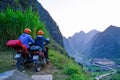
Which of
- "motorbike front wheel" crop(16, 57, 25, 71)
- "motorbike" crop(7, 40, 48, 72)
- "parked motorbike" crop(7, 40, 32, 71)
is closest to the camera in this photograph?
"parked motorbike" crop(7, 40, 32, 71)

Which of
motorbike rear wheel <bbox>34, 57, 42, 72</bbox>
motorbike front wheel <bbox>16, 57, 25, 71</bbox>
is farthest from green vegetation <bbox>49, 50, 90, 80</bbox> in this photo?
motorbike front wheel <bbox>16, 57, 25, 71</bbox>

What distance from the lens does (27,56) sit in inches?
455

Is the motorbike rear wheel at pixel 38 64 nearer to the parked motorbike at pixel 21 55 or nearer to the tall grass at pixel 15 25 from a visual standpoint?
the parked motorbike at pixel 21 55

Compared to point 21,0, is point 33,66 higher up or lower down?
lower down

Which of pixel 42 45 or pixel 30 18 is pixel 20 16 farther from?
pixel 42 45

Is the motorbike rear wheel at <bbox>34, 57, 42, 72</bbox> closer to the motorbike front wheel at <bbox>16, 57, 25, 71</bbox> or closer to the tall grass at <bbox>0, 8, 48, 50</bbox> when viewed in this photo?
the motorbike front wheel at <bbox>16, 57, 25, 71</bbox>

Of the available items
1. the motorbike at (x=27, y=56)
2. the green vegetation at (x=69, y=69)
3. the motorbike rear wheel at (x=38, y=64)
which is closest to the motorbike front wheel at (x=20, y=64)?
the motorbike at (x=27, y=56)

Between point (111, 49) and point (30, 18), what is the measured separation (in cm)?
16563

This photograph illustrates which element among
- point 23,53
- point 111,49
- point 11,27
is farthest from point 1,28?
point 111,49

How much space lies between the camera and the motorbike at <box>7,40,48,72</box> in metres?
11.2

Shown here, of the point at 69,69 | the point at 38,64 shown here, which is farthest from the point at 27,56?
the point at 69,69

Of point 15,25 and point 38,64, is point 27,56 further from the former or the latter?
point 15,25

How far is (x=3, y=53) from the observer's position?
14.2 metres

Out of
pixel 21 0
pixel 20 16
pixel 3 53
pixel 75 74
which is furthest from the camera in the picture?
pixel 21 0
